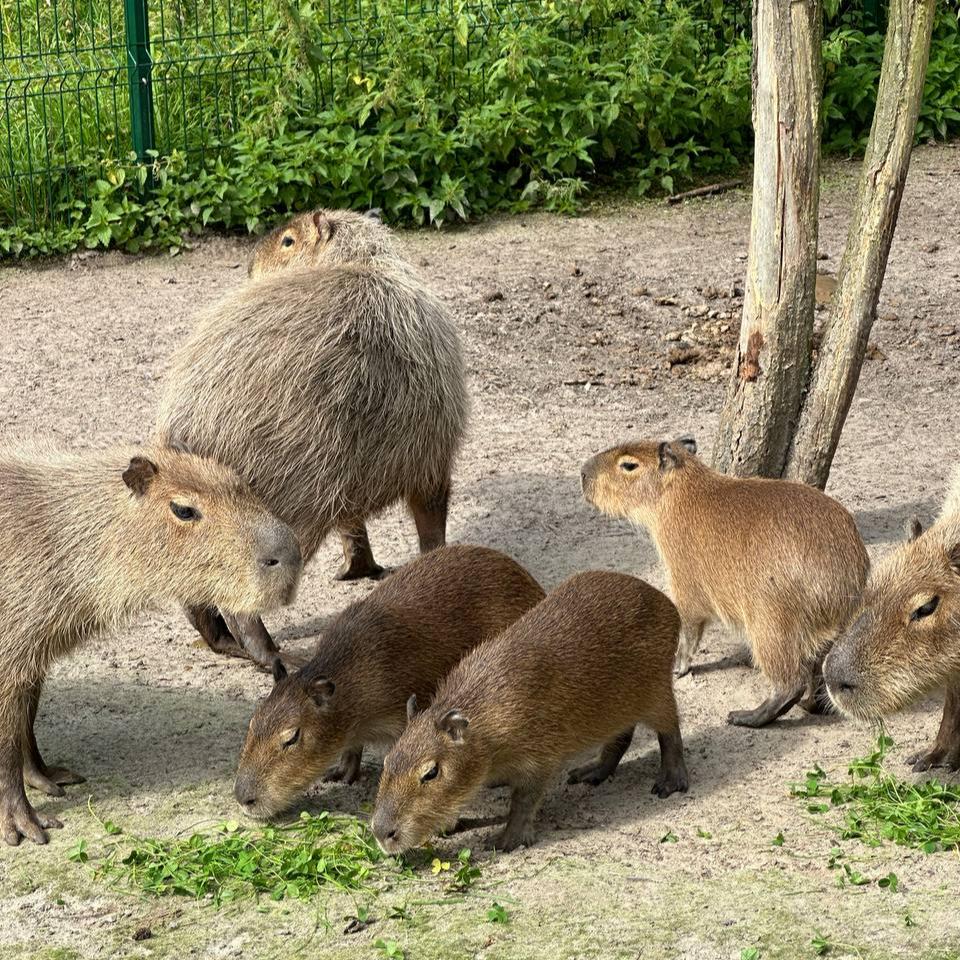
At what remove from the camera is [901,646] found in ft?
13.7

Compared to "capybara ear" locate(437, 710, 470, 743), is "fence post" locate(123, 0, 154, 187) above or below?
above

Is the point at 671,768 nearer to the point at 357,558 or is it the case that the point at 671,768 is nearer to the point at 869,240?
the point at 357,558

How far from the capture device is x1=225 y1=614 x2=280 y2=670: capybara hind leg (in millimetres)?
5324

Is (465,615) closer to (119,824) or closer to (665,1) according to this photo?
(119,824)

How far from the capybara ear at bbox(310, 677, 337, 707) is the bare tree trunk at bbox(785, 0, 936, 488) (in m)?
2.34

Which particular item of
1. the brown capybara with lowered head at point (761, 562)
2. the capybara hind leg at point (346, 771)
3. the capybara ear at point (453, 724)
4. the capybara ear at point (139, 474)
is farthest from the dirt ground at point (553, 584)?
the capybara ear at point (139, 474)

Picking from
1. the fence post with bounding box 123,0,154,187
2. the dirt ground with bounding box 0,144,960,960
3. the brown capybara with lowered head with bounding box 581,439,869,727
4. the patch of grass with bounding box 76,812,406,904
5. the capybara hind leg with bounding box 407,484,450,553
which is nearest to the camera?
the dirt ground with bounding box 0,144,960,960

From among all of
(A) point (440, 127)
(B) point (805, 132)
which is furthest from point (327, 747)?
(A) point (440, 127)

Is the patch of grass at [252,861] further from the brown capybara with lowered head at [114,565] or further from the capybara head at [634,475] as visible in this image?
the capybara head at [634,475]

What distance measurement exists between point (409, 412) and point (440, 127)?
4579 mm

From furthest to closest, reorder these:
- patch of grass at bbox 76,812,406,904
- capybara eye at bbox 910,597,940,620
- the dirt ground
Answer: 1. capybara eye at bbox 910,597,940,620
2. patch of grass at bbox 76,812,406,904
3. the dirt ground

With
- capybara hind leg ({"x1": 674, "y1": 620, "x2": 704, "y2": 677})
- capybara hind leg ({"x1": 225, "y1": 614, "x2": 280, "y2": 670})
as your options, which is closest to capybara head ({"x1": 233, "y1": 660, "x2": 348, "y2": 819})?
capybara hind leg ({"x1": 225, "y1": 614, "x2": 280, "y2": 670})

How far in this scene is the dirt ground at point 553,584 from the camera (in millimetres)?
3736

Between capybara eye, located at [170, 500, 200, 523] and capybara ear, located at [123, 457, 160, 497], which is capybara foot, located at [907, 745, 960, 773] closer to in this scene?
capybara eye, located at [170, 500, 200, 523]
